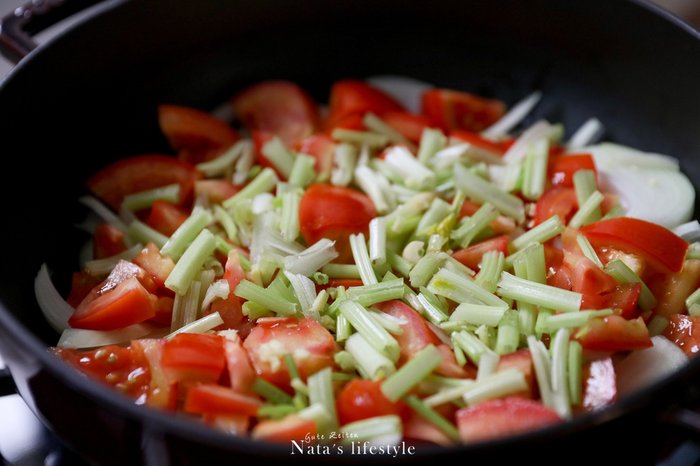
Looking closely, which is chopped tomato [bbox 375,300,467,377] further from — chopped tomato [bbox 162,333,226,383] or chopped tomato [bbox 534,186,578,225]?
chopped tomato [bbox 534,186,578,225]

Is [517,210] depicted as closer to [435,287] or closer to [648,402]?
[435,287]

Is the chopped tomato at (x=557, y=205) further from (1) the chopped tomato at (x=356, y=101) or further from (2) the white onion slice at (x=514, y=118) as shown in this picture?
(1) the chopped tomato at (x=356, y=101)

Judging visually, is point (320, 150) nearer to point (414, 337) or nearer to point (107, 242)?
point (107, 242)

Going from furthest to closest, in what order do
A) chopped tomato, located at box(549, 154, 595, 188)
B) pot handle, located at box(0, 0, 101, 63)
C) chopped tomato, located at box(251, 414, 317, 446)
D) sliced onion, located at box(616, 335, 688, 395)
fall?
chopped tomato, located at box(549, 154, 595, 188)
pot handle, located at box(0, 0, 101, 63)
sliced onion, located at box(616, 335, 688, 395)
chopped tomato, located at box(251, 414, 317, 446)

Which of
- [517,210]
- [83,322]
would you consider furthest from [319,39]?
[83,322]

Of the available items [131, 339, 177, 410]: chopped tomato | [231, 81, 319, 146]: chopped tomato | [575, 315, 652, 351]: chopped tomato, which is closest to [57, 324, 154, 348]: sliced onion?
Result: [131, 339, 177, 410]: chopped tomato
